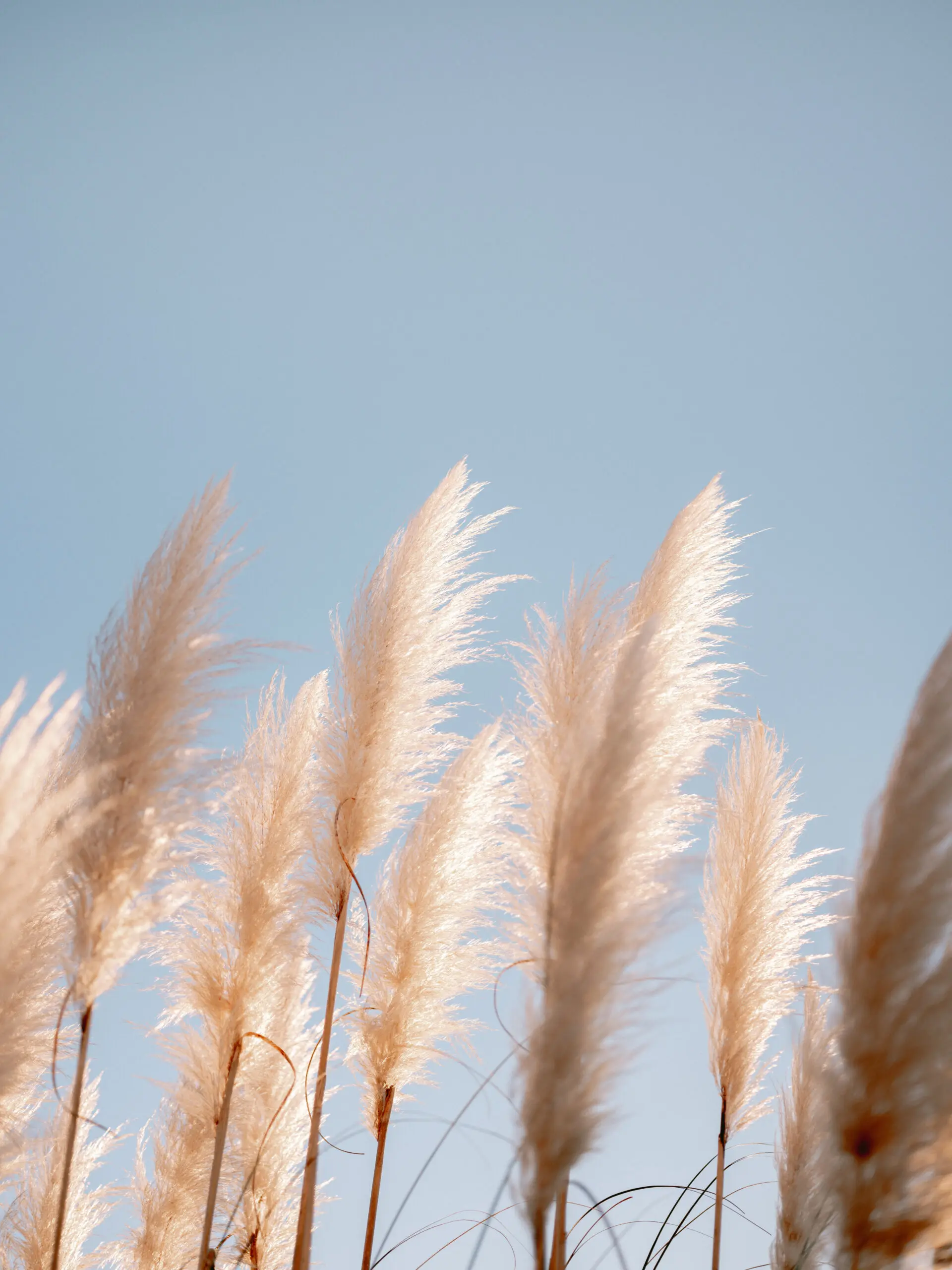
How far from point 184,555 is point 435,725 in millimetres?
895

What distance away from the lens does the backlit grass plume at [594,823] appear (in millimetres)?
1439

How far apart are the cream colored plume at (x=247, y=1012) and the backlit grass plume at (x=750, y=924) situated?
43.9 inches

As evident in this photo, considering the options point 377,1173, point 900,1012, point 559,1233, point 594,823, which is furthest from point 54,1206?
point 900,1012

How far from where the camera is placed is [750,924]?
265cm

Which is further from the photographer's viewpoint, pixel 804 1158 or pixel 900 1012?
pixel 804 1158

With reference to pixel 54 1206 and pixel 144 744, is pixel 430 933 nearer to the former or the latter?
pixel 144 744

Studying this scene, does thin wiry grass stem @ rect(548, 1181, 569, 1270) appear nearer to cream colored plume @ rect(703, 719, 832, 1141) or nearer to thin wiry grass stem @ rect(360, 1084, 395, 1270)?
thin wiry grass stem @ rect(360, 1084, 395, 1270)

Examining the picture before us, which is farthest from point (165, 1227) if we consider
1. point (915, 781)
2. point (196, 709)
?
point (915, 781)

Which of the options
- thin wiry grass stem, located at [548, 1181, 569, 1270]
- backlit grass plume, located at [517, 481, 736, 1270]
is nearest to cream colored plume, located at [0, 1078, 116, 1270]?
thin wiry grass stem, located at [548, 1181, 569, 1270]

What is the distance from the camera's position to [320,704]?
10.2 feet

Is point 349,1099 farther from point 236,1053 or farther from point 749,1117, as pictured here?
point 749,1117

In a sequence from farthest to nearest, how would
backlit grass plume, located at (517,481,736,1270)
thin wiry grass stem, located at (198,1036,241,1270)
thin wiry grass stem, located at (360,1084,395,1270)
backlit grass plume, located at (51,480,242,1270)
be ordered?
thin wiry grass stem, located at (360,1084,395,1270)
thin wiry grass stem, located at (198,1036,241,1270)
backlit grass plume, located at (51,480,242,1270)
backlit grass plume, located at (517,481,736,1270)

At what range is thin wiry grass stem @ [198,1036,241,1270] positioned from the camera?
214 cm

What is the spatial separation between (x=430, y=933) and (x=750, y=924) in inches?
34.1
